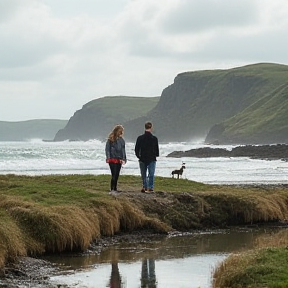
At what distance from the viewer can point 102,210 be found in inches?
771

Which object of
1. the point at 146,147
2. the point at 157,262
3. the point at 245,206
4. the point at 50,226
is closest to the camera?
the point at 157,262

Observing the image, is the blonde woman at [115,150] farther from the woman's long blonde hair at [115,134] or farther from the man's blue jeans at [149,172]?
the man's blue jeans at [149,172]

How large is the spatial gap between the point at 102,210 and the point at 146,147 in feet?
14.0

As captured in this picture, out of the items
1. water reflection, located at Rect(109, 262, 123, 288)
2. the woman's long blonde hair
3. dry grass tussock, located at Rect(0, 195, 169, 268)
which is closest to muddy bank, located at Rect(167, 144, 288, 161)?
the woman's long blonde hair

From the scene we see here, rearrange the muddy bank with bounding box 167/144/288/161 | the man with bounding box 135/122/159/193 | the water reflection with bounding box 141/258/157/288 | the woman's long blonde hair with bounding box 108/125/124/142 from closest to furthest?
the water reflection with bounding box 141/258/157/288
the woman's long blonde hair with bounding box 108/125/124/142
the man with bounding box 135/122/159/193
the muddy bank with bounding box 167/144/288/161

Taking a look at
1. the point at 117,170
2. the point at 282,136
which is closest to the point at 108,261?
the point at 117,170

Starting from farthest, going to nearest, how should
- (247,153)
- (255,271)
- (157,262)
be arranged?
(247,153)
(157,262)
(255,271)

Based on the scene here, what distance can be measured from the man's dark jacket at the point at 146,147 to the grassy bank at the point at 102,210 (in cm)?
125

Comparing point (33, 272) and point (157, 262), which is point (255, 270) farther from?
point (33, 272)

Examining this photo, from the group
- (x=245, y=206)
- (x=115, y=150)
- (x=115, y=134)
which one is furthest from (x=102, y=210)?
(x=245, y=206)

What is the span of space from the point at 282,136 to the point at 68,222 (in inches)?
6303

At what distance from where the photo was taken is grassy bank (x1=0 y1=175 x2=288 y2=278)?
16766 millimetres

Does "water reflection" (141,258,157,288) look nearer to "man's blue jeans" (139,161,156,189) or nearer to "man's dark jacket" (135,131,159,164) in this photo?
"man's blue jeans" (139,161,156,189)

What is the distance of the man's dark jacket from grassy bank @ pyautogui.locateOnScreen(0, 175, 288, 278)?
49.1 inches
